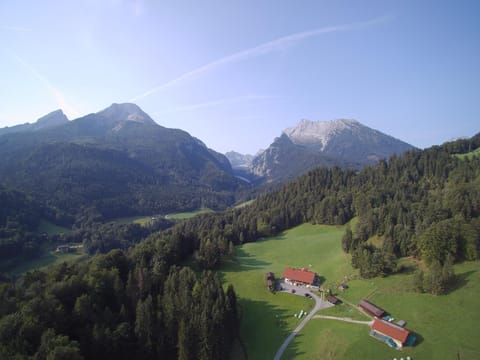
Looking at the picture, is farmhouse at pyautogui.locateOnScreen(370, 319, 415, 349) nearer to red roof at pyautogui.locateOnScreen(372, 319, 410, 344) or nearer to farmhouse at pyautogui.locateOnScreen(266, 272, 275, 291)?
red roof at pyautogui.locateOnScreen(372, 319, 410, 344)

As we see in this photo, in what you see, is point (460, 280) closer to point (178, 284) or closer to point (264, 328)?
point (264, 328)

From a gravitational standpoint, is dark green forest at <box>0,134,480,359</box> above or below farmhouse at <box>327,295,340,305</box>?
above

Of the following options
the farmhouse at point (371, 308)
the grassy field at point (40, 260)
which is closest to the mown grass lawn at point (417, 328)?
the farmhouse at point (371, 308)

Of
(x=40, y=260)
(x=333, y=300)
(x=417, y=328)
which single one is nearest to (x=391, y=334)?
(x=417, y=328)

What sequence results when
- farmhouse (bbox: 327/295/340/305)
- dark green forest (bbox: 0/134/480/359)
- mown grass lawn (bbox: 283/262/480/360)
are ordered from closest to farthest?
dark green forest (bbox: 0/134/480/359) → mown grass lawn (bbox: 283/262/480/360) → farmhouse (bbox: 327/295/340/305)

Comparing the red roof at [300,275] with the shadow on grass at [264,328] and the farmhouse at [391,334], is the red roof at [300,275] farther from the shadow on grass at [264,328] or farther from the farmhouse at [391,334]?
the farmhouse at [391,334]

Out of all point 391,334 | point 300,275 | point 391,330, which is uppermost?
point 300,275

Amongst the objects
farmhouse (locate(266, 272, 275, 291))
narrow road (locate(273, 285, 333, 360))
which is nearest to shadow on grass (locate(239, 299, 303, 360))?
narrow road (locate(273, 285, 333, 360))
